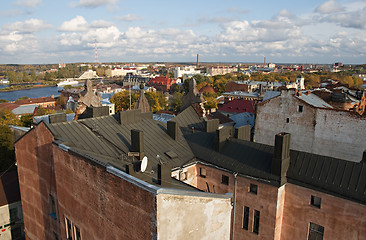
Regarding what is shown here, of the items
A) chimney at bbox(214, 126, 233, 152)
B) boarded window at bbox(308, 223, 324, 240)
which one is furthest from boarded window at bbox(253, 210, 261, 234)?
chimney at bbox(214, 126, 233, 152)

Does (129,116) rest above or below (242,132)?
above

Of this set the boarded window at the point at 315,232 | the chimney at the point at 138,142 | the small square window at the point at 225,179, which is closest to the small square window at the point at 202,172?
the small square window at the point at 225,179

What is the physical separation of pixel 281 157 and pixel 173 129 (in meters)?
7.80

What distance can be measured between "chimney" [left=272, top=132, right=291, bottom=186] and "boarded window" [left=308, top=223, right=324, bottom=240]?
252cm

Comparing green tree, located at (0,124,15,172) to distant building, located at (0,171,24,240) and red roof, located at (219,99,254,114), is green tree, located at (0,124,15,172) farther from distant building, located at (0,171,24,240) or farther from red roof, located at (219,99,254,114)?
red roof, located at (219,99,254,114)

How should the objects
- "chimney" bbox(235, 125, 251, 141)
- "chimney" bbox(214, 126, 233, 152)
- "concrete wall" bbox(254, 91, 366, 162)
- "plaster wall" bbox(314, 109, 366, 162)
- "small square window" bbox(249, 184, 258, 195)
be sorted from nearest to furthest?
"small square window" bbox(249, 184, 258, 195) < "chimney" bbox(214, 126, 233, 152) < "chimney" bbox(235, 125, 251, 141) < "plaster wall" bbox(314, 109, 366, 162) < "concrete wall" bbox(254, 91, 366, 162)

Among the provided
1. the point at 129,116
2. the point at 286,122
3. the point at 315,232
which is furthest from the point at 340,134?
the point at 129,116

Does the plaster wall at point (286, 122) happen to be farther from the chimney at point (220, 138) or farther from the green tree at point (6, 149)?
the green tree at point (6, 149)

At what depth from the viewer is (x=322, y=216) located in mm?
13164

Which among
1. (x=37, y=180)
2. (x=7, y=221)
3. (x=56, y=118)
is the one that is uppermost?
(x=56, y=118)

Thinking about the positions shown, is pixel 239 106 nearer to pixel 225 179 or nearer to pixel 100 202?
pixel 225 179

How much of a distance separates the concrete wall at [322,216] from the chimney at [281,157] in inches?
32.3

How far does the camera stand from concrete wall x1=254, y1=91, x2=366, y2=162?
79.0ft

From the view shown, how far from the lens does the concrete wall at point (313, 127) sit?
24.1m
